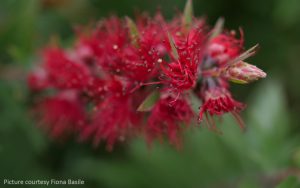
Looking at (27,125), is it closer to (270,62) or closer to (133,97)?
(133,97)

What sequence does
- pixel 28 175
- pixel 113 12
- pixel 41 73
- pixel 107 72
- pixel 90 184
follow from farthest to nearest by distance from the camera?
pixel 113 12 → pixel 90 184 → pixel 28 175 → pixel 41 73 → pixel 107 72

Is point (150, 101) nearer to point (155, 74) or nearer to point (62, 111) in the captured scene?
point (155, 74)

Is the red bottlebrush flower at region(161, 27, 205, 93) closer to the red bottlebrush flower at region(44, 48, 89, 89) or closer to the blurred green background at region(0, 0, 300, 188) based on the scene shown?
the red bottlebrush flower at region(44, 48, 89, 89)

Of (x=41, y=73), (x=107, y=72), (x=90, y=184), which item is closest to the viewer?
(x=107, y=72)

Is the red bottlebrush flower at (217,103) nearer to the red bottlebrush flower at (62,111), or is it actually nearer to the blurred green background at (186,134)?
the blurred green background at (186,134)

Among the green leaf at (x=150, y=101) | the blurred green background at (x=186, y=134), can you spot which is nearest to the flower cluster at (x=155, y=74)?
the green leaf at (x=150, y=101)

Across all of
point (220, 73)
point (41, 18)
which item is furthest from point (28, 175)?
point (220, 73)
